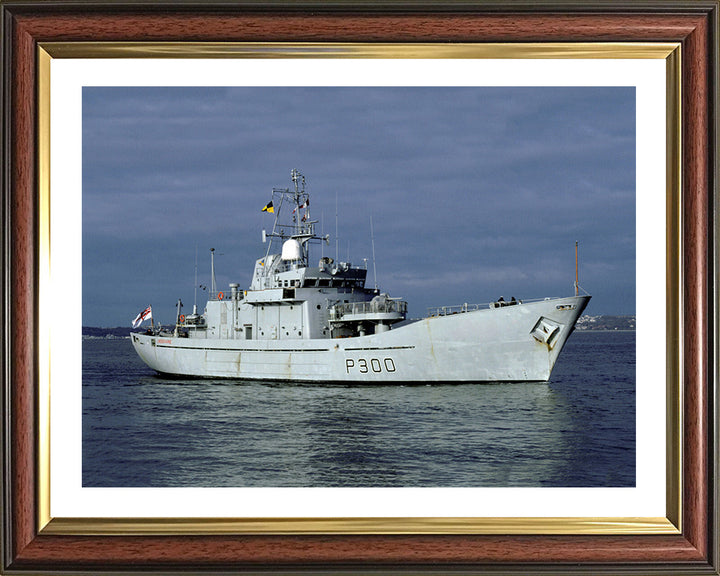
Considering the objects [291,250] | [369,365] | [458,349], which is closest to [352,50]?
[458,349]

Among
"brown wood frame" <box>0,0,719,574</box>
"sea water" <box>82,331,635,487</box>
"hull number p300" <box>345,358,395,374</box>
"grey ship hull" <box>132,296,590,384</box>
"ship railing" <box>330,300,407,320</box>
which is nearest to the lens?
"brown wood frame" <box>0,0,719,574</box>

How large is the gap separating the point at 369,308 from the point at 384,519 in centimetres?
1970

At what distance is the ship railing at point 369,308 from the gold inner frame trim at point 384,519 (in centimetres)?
1872

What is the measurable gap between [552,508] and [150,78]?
3777mm

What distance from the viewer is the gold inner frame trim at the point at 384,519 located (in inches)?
150

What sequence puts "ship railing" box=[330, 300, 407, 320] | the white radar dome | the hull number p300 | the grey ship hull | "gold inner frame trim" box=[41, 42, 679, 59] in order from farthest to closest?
the white radar dome, "ship railing" box=[330, 300, 407, 320], the hull number p300, the grey ship hull, "gold inner frame trim" box=[41, 42, 679, 59]

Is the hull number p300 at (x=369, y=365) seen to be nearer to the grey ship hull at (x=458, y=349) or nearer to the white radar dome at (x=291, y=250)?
the grey ship hull at (x=458, y=349)

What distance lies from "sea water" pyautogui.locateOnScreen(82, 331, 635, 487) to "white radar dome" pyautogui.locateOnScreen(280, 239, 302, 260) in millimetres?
5390

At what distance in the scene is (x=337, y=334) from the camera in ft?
79.5

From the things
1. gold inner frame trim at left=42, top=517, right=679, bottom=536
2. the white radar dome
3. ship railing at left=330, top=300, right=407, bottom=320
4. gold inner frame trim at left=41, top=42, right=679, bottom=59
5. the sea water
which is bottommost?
the sea water

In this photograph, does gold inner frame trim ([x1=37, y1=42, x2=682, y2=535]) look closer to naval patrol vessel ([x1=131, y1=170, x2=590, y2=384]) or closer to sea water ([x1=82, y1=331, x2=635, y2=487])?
sea water ([x1=82, y1=331, x2=635, y2=487])

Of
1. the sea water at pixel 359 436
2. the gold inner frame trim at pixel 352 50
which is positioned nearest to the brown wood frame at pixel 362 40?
the gold inner frame trim at pixel 352 50

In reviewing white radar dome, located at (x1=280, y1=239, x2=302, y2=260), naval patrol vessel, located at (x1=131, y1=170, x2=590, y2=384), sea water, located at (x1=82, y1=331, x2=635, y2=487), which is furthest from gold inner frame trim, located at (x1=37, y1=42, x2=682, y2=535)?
white radar dome, located at (x1=280, y1=239, x2=302, y2=260)

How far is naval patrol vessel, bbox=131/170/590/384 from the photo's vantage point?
20.5 meters
